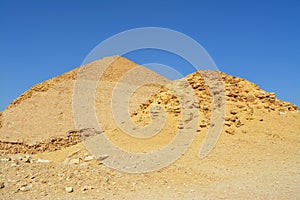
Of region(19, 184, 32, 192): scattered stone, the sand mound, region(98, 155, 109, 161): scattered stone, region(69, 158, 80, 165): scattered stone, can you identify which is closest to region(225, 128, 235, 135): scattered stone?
region(98, 155, 109, 161): scattered stone

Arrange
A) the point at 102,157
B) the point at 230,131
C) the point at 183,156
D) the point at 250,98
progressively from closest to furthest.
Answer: the point at 102,157
the point at 183,156
the point at 230,131
the point at 250,98

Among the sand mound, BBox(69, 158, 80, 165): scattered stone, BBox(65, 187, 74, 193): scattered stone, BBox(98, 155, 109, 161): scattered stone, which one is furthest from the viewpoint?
the sand mound

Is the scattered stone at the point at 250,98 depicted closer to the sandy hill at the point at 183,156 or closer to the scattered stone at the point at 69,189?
the sandy hill at the point at 183,156

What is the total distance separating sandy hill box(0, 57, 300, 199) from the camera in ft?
29.3

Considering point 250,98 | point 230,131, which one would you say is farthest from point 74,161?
point 250,98

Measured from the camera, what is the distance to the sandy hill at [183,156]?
8922 mm

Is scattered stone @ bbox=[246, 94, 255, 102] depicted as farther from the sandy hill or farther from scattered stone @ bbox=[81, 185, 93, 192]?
scattered stone @ bbox=[81, 185, 93, 192]

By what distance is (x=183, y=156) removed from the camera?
39.9ft

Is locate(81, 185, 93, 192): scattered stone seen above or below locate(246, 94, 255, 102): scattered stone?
below

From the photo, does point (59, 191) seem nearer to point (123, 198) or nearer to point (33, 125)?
point (123, 198)

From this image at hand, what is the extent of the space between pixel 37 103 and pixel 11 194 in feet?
61.5

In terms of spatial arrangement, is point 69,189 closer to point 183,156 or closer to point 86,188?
point 86,188

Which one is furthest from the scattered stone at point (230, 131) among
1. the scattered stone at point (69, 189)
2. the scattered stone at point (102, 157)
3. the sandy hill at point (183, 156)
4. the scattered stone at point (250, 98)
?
the scattered stone at point (69, 189)

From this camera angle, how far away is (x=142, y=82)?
3459cm
